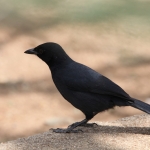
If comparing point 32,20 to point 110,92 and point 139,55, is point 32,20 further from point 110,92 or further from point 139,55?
point 110,92

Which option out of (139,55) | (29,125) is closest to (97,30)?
(139,55)

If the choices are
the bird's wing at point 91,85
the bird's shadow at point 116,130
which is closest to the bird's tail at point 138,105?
the bird's wing at point 91,85

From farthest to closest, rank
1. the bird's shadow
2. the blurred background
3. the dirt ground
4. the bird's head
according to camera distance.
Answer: the blurred background, the dirt ground, the bird's head, the bird's shadow

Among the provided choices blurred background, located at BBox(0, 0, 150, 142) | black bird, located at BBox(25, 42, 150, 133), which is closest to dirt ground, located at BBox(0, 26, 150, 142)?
blurred background, located at BBox(0, 0, 150, 142)

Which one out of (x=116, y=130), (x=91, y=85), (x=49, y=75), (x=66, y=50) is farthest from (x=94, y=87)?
(x=66, y=50)

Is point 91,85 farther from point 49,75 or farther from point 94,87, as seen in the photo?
point 49,75

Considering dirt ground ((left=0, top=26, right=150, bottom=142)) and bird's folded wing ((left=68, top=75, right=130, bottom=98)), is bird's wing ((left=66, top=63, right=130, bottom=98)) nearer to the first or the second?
bird's folded wing ((left=68, top=75, right=130, bottom=98))

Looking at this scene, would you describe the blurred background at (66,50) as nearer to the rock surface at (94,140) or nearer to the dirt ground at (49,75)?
the dirt ground at (49,75)
